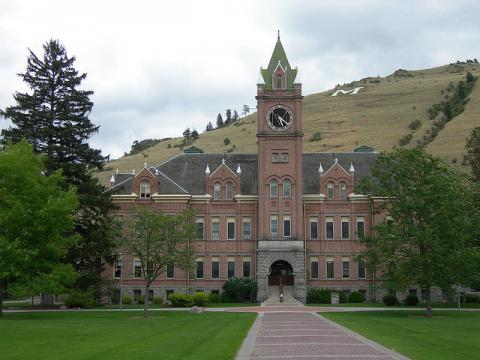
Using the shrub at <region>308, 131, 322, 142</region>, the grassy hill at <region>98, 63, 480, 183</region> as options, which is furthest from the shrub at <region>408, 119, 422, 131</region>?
the shrub at <region>308, 131, 322, 142</region>

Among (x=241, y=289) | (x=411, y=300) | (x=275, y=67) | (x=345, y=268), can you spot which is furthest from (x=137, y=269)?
(x=411, y=300)

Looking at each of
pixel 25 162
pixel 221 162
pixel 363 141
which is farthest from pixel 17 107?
pixel 363 141

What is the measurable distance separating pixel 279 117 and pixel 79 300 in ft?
94.4

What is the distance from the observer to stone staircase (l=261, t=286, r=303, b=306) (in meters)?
67.9

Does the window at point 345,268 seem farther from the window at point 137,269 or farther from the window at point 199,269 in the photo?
the window at point 137,269

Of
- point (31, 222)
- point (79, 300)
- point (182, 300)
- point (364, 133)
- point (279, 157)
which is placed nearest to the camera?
point (31, 222)

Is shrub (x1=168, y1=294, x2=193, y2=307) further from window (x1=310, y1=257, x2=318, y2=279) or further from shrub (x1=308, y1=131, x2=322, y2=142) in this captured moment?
shrub (x1=308, y1=131, x2=322, y2=142)

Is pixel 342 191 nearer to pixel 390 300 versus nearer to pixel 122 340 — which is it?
pixel 390 300

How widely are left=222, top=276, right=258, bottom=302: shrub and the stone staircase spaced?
184 cm

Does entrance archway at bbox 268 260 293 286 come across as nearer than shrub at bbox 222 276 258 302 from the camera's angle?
No

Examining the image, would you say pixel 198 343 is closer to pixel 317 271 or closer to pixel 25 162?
pixel 25 162

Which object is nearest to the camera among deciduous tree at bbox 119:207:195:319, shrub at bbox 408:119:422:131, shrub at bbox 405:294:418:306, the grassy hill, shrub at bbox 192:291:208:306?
deciduous tree at bbox 119:207:195:319

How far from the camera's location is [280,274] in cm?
7400

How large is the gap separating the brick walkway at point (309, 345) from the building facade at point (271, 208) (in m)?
38.8
